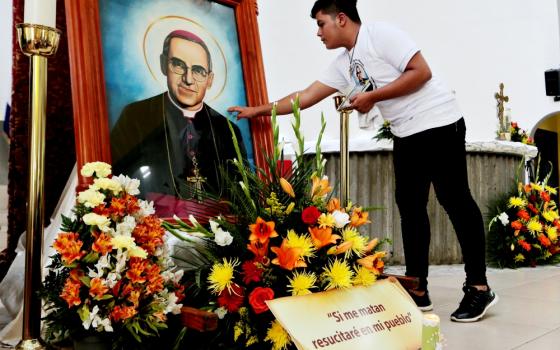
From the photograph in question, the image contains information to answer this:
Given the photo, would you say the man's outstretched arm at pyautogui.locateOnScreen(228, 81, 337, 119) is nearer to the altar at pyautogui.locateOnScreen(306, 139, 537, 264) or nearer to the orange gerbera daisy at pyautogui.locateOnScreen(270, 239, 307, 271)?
the orange gerbera daisy at pyautogui.locateOnScreen(270, 239, 307, 271)

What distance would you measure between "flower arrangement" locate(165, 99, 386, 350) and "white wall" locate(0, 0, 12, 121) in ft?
6.40

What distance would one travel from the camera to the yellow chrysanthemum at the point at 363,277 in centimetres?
118

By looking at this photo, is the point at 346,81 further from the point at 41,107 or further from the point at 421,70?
the point at 41,107

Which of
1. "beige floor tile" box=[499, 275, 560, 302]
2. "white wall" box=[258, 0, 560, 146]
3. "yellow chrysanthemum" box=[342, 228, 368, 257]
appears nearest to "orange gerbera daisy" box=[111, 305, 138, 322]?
"yellow chrysanthemum" box=[342, 228, 368, 257]

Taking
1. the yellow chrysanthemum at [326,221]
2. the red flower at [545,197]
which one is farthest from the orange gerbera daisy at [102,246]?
the red flower at [545,197]

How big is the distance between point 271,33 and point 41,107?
344 centimetres

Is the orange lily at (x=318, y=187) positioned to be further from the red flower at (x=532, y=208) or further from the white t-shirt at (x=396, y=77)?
the red flower at (x=532, y=208)

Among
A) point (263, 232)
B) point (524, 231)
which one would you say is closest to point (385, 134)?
point (524, 231)

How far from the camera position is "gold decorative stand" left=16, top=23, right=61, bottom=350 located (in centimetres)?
102

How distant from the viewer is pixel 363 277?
118cm

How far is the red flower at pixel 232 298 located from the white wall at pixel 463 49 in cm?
257

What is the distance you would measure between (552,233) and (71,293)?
3.27 m

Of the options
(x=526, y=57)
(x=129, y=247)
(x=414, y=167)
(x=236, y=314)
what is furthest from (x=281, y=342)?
(x=526, y=57)

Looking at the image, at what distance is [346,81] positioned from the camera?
1939mm
